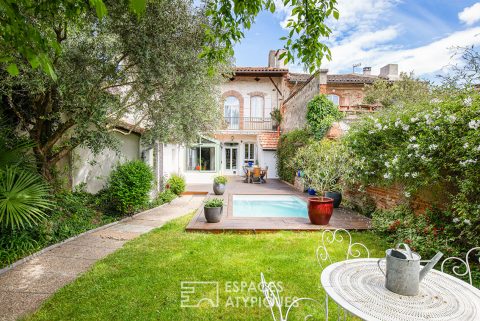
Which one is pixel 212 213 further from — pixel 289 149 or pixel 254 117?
pixel 254 117

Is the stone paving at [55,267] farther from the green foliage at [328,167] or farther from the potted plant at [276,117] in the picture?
the potted plant at [276,117]

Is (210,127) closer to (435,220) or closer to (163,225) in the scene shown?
(163,225)

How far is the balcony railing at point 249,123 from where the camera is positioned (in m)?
19.9

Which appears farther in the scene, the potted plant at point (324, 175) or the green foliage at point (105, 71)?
the potted plant at point (324, 175)

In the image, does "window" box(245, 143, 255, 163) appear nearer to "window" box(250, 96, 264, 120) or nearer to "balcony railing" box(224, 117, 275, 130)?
"balcony railing" box(224, 117, 275, 130)

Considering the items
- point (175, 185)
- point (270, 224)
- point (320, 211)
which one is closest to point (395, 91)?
point (320, 211)

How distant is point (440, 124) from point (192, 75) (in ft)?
15.2

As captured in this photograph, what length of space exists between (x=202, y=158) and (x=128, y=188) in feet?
33.3

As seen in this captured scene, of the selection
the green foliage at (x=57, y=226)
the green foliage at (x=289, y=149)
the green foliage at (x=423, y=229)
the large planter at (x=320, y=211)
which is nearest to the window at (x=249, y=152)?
the green foliage at (x=289, y=149)

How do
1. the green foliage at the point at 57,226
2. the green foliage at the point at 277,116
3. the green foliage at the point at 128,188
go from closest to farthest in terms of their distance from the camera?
the green foliage at the point at 57,226, the green foliage at the point at 128,188, the green foliage at the point at 277,116

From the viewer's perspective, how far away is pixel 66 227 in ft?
18.6

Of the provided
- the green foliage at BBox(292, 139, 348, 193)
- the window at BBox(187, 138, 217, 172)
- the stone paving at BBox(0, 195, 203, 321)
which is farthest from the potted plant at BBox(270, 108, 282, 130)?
the stone paving at BBox(0, 195, 203, 321)

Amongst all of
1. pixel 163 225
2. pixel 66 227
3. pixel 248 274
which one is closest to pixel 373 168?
pixel 248 274

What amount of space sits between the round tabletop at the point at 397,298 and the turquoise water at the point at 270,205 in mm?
6307
